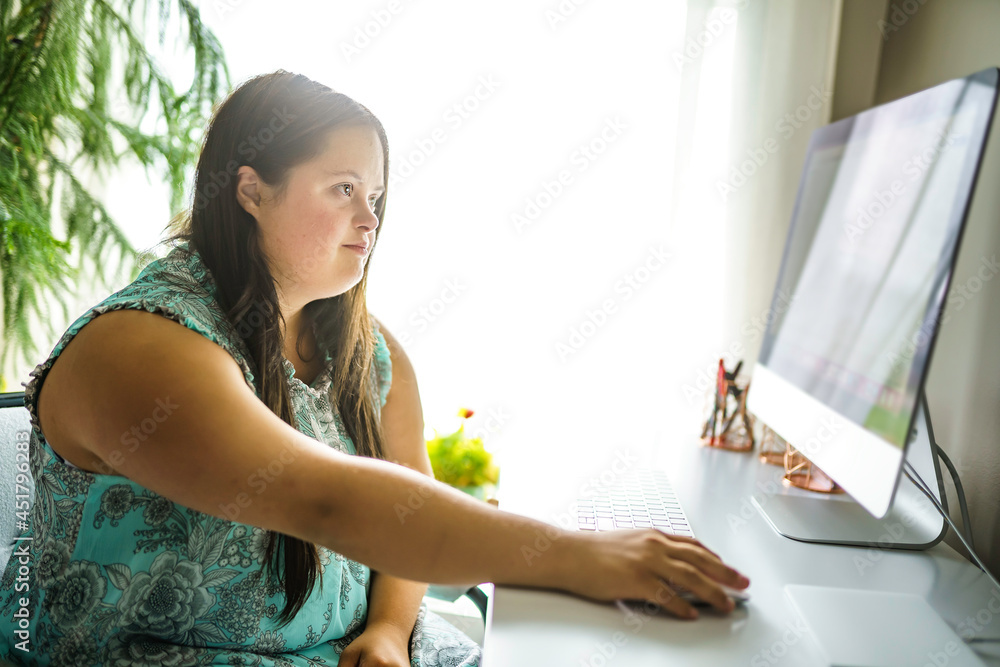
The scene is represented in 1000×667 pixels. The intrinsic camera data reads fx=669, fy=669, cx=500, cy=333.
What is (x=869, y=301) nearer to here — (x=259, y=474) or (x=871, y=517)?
(x=871, y=517)

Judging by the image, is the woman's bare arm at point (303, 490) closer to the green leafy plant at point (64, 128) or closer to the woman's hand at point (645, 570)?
the woman's hand at point (645, 570)

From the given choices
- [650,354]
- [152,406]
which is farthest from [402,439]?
[650,354]

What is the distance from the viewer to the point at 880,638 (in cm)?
68

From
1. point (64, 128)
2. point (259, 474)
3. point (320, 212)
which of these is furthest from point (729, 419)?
point (64, 128)

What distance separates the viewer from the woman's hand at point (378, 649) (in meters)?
0.86

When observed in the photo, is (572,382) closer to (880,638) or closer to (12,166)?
(880,638)

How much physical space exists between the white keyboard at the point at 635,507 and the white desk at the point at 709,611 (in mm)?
30

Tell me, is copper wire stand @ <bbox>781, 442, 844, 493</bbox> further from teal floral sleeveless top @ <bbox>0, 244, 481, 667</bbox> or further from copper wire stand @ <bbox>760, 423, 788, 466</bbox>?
teal floral sleeveless top @ <bbox>0, 244, 481, 667</bbox>

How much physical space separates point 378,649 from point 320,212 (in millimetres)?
587

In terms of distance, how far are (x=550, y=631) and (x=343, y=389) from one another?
0.56 m

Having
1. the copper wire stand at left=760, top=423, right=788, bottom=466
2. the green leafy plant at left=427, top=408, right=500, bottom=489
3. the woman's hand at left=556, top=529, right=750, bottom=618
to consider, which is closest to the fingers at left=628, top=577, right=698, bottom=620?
the woman's hand at left=556, top=529, right=750, bottom=618

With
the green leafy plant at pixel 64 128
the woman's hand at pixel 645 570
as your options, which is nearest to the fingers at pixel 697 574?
the woman's hand at pixel 645 570

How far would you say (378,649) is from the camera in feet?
2.89

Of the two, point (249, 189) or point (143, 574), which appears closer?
point (143, 574)
